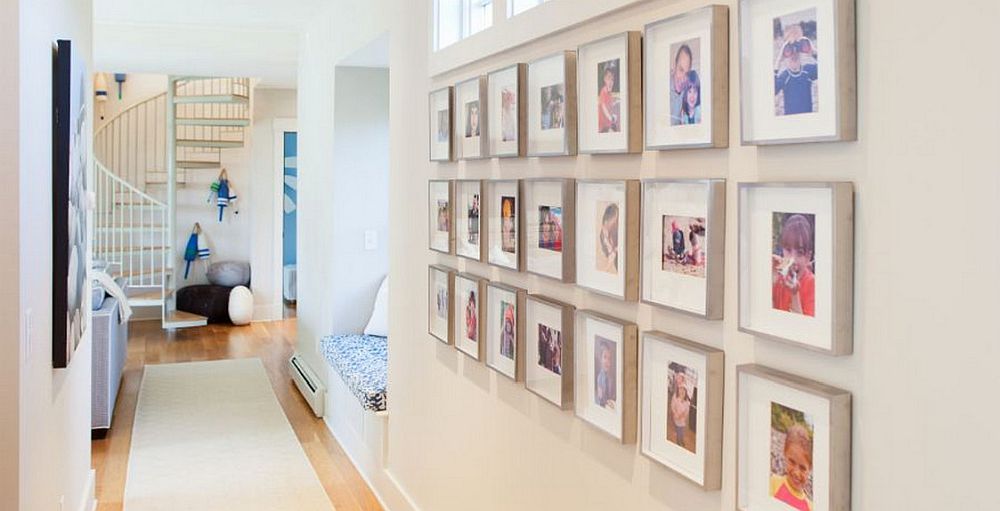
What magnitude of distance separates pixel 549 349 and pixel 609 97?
0.66 meters

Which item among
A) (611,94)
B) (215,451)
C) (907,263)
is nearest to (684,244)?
(611,94)

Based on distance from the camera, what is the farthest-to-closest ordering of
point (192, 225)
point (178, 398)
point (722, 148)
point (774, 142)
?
point (192, 225) → point (178, 398) → point (722, 148) → point (774, 142)

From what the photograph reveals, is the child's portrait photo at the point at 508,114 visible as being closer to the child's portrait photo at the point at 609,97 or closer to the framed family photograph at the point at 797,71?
the child's portrait photo at the point at 609,97

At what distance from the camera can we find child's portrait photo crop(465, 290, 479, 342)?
275 cm

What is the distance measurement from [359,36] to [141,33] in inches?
112

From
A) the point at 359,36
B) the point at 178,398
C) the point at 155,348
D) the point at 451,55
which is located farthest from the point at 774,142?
the point at 155,348

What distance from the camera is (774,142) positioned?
4.72ft

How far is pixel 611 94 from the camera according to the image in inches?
75.7

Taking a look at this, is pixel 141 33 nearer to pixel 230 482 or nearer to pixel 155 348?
pixel 155 348

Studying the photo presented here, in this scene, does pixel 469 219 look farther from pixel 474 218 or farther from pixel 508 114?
pixel 508 114

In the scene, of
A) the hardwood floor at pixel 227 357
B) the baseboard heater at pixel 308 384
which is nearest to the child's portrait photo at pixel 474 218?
the hardwood floor at pixel 227 357

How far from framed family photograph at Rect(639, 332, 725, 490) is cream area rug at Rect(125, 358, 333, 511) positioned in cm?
249

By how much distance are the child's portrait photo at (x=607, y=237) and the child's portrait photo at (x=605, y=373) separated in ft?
0.52

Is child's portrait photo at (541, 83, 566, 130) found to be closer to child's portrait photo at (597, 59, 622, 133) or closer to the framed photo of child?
child's portrait photo at (597, 59, 622, 133)
